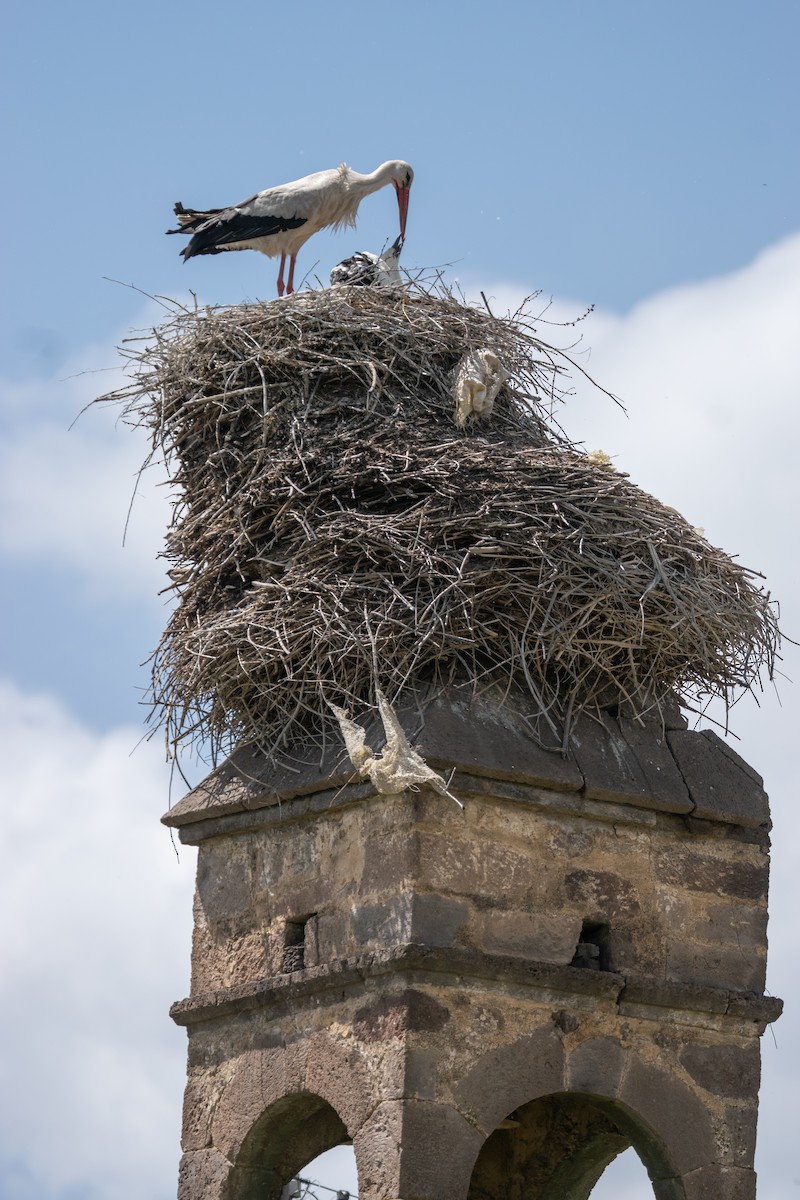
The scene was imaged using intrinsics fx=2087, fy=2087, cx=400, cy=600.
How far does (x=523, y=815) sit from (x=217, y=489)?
204 cm

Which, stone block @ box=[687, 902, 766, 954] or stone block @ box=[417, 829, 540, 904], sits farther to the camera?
stone block @ box=[687, 902, 766, 954]

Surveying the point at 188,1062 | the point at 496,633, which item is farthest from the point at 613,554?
the point at 188,1062

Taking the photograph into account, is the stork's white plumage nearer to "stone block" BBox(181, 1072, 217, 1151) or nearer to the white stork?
the white stork

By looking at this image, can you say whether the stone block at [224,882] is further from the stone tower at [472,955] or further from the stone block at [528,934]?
the stone block at [528,934]

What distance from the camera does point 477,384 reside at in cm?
891

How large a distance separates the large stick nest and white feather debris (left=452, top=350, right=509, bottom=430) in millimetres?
74

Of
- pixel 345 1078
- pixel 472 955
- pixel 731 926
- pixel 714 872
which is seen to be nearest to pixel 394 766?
pixel 472 955

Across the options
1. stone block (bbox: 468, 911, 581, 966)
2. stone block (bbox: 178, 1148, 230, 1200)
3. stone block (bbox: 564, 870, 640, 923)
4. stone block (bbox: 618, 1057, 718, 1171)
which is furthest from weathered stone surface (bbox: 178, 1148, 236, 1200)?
stone block (bbox: 564, 870, 640, 923)

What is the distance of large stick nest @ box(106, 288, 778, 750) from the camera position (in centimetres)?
805

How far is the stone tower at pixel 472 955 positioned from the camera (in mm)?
7586

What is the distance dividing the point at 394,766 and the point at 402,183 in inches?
216

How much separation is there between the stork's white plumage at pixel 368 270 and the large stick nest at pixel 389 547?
41.4 inches

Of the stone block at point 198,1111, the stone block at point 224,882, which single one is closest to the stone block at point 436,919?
the stone block at point 224,882

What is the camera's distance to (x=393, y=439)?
8.62 metres
